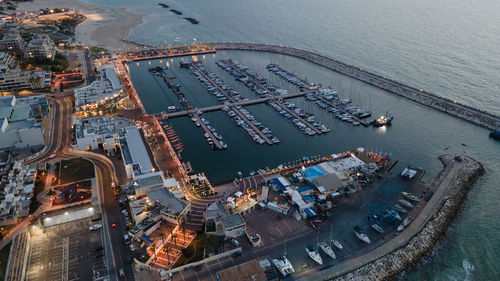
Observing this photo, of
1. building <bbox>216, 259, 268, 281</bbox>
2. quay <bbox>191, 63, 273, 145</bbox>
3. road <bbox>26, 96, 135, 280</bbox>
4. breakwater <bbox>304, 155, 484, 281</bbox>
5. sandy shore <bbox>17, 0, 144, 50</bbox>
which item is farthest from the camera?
sandy shore <bbox>17, 0, 144, 50</bbox>

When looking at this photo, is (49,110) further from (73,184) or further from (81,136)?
(73,184)

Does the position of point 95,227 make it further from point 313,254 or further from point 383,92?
point 383,92

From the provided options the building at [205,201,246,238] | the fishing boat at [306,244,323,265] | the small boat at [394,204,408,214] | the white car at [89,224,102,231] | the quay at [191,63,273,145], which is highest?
the small boat at [394,204,408,214]

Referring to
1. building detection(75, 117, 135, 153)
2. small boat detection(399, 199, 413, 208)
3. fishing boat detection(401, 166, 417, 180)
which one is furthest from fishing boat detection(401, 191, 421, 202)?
building detection(75, 117, 135, 153)

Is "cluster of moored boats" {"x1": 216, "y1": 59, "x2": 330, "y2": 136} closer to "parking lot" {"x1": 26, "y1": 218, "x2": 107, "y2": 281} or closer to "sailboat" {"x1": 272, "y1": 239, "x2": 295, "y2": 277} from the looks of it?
"sailboat" {"x1": 272, "y1": 239, "x2": 295, "y2": 277}

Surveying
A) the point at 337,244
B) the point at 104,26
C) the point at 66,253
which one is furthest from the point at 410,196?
the point at 104,26

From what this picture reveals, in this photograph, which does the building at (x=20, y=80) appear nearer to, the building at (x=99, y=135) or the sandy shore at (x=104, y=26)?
the building at (x=99, y=135)
